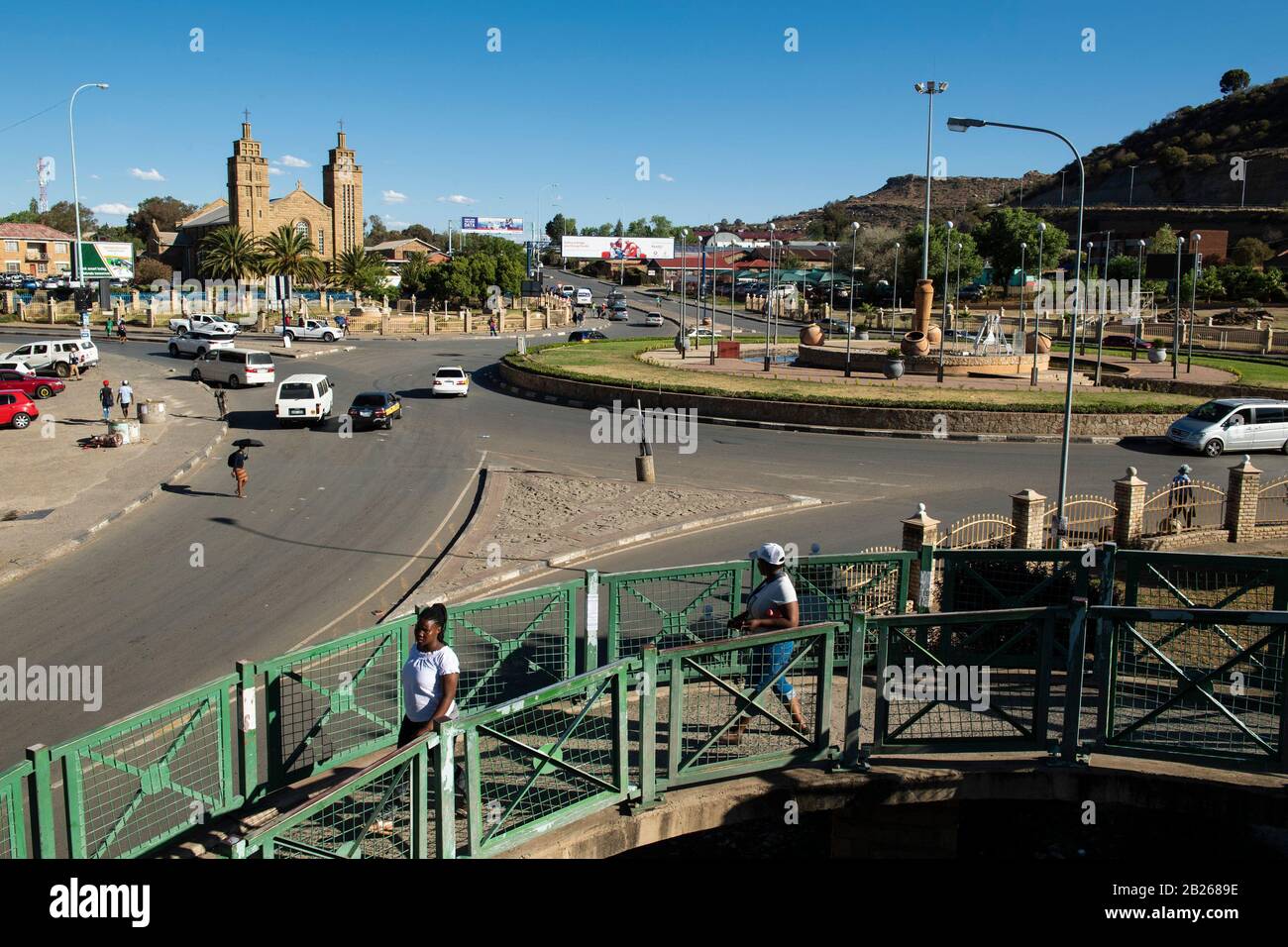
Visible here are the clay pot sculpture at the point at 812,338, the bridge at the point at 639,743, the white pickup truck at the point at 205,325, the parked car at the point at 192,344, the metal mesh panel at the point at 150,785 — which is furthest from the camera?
the white pickup truck at the point at 205,325

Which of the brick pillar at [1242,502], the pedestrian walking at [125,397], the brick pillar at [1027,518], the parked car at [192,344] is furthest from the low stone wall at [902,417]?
the parked car at [192,344]

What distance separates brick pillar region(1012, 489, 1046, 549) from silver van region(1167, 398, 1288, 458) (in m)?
14.1

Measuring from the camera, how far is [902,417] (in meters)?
32.6

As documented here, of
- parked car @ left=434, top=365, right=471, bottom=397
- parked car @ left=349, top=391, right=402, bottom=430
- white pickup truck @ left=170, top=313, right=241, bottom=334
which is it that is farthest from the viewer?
white pickup truck @ left=170, top=313, right=241, bottom=334

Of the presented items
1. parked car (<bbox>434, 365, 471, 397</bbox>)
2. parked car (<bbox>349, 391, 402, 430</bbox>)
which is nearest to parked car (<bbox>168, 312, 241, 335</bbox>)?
parked car (<bbox>434, 365, 471, 397</bbox>)

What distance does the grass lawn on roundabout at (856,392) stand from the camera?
32.8 metres

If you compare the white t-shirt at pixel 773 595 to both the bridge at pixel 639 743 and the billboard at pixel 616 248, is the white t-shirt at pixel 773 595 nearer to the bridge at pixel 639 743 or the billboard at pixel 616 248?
the bridge at pixel 639 743

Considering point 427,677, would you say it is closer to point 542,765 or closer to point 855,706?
point 542,765

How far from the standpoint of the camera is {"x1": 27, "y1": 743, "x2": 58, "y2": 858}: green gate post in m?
6.13

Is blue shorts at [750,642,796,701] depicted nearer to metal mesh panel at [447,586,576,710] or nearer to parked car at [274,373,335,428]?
metal mesh panel at [447,586,576,710]

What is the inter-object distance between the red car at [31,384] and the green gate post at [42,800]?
118 feet

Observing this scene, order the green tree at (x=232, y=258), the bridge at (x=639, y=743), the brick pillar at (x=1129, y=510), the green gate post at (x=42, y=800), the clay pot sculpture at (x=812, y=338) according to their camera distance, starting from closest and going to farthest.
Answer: the green gate post at (x=42, y=800), the bridge at (x=639, y=743), the brick pillar at (x=1129, y=510), the clay pot sculpture at (x=812, y=338), the green tree at (x=232, y=258)

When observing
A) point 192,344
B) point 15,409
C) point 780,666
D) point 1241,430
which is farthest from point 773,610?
point 192,344
